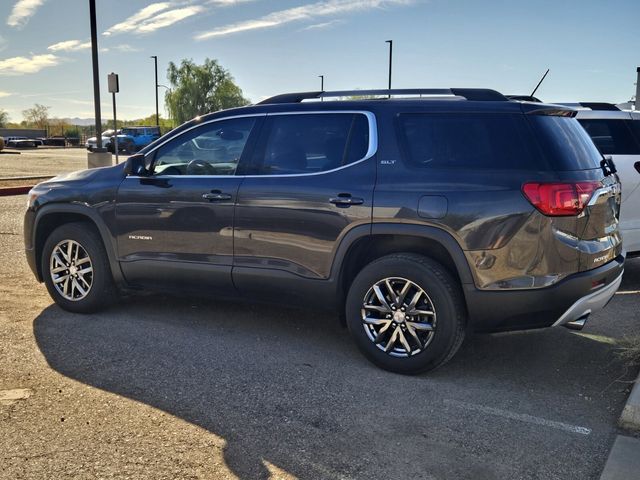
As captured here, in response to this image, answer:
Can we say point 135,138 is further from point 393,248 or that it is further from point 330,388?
point 330,388

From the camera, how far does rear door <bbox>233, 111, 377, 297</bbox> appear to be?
14.5ft

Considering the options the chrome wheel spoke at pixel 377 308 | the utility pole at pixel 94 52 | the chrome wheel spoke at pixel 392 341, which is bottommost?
the chrome wheel spoke at pixel 392 341

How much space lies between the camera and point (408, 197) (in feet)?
13.7

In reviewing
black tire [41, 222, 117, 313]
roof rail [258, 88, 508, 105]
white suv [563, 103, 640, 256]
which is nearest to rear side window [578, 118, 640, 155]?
white suv [563, 103, 640, 256]

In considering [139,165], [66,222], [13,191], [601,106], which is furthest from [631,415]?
[13,191]

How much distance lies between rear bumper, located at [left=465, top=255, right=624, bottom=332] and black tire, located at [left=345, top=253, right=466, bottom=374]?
128 millimetres

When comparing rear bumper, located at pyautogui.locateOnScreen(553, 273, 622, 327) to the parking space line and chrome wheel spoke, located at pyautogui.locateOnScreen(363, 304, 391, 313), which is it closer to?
the parking space line

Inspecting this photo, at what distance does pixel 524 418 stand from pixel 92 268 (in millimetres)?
3775

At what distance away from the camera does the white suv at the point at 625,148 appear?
6508mm

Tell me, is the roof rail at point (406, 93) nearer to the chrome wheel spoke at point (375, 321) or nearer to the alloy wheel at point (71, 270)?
the chrome wheel spoke at point (375, 321)

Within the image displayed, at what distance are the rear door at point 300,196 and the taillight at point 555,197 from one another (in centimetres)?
106

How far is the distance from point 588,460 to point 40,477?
271 centimetres

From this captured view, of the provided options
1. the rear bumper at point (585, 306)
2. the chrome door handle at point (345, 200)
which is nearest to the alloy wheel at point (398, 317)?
the chrome door handle at point (345, 200)

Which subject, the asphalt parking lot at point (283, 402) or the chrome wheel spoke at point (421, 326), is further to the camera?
the chrome wheel spoke at point (421, 326)
